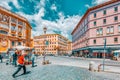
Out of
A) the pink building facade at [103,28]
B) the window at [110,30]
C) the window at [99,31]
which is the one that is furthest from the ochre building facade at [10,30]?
the window at [110,30]

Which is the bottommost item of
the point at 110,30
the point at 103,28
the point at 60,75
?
the point at 60,75

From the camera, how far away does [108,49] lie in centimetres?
3925

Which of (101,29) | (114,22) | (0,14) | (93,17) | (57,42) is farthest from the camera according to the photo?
(57,42)

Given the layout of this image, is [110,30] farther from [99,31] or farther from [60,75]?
[60,75]

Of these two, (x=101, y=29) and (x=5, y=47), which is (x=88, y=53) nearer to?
(x=101, y=29)

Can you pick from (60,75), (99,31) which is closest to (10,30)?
(99,31)

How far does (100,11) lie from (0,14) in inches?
1249

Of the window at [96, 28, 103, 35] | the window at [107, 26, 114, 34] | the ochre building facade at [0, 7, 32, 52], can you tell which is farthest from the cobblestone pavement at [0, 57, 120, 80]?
the window at [96, 28, 103, 35]

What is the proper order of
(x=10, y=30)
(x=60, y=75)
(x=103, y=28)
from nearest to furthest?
(x=60, y=75), (x=10, y=30), (x=103, y=28)

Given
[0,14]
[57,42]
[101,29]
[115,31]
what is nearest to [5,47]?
[0,14]

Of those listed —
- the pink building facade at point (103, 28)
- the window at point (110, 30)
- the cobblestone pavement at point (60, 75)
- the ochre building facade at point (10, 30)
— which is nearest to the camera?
the cobblestone pavement at point (60, 75)

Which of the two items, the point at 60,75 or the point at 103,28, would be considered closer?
the point at 60,75

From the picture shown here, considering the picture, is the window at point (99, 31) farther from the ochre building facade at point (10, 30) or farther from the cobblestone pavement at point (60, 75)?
the cobblestone pavement at point (60, 75)

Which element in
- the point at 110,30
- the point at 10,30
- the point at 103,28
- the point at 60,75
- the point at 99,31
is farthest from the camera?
the point at 99,31
